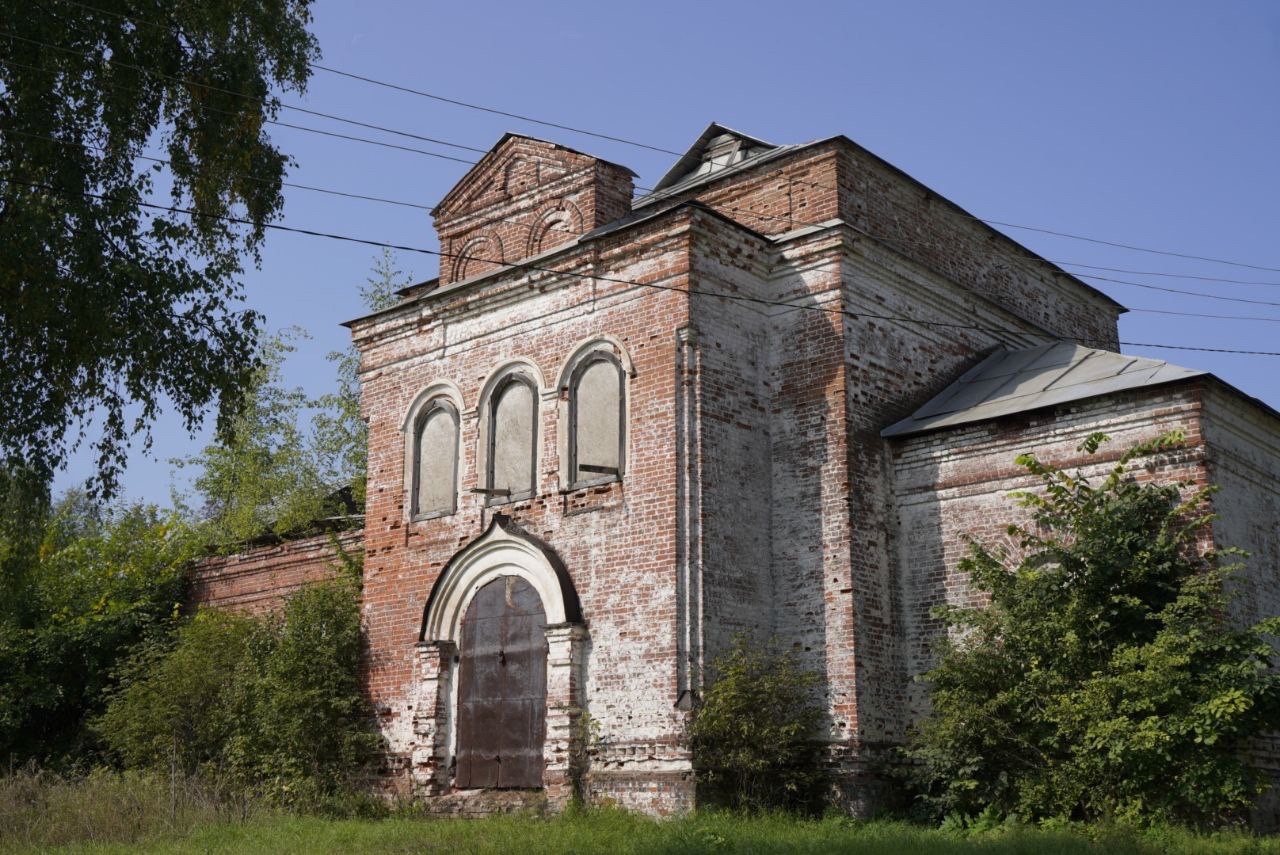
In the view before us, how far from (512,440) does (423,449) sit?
1.65m

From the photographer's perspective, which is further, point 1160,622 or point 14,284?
point 1160,622

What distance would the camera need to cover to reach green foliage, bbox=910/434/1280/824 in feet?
36.3

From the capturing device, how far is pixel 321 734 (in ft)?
51.0

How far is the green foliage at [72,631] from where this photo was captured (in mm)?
19078

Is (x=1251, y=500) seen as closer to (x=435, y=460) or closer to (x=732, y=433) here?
(x=732, y=433)

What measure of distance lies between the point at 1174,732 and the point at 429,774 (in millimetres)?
7923

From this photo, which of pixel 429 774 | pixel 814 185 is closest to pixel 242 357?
pixel 429 774

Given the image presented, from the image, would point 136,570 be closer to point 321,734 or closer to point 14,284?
point 321,734

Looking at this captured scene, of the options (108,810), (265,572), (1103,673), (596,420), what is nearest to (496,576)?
(596,420)

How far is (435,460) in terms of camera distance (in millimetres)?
16156

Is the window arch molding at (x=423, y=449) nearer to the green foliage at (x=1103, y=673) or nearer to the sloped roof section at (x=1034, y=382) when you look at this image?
the sloped roof section at (x=1034, y=382)

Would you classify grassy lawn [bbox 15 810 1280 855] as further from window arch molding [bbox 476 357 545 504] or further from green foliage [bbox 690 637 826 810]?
window arch molding [bbox 476 357 545 504]

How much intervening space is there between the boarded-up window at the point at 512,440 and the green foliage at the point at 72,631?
7.09 m

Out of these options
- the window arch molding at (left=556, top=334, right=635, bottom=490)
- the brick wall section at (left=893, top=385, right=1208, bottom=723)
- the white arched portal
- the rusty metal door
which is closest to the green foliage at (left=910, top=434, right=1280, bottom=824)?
the brick wall section at (left=893, top=385, right=1208, bottom=723)
